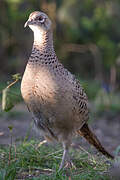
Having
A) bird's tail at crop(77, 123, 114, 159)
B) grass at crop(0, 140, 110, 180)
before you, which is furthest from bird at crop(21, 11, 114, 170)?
bird's tail at crop(77, 123, 114, 159)

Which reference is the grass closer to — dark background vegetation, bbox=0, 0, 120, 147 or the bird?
the bird

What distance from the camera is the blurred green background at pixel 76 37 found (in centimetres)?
1123

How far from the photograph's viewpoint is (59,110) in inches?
148

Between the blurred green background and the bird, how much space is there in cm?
628

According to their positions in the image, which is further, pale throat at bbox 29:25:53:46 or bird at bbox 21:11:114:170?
pale throat at bbox 29:25:53:46

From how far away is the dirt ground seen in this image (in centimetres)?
593

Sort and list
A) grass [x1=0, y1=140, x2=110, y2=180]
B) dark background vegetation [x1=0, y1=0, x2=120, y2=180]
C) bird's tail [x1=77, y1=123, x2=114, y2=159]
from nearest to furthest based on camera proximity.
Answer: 1. grass [x1=0, y1=140, x2=110, y2=180]
2. bird's tail [x1=77, y1=123, x2=114, y2=159]
3. dark background vegetation [x1=0, y1=0, x2=120, y2=180]

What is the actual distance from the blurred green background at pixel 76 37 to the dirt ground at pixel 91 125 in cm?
267

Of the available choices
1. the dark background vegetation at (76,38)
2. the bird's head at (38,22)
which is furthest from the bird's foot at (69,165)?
the dark background vegetation at (76,38)

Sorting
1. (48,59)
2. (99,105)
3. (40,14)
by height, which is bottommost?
(99,105)

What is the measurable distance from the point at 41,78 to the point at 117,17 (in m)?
8.66

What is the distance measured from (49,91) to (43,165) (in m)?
0.85

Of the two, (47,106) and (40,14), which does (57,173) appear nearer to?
(47,106)

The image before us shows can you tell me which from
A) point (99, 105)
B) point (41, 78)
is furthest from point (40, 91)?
point (99, 105)
